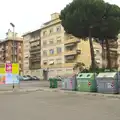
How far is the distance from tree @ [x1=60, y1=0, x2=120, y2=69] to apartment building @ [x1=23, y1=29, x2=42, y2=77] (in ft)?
178

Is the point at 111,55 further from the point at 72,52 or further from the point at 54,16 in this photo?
the point at 54,16

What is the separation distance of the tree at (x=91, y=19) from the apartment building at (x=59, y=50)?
35.8 meters

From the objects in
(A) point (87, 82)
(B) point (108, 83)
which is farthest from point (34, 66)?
(B) point (108, 83)

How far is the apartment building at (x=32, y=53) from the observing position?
98062 millimetres

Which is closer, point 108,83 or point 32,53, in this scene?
point 108,83

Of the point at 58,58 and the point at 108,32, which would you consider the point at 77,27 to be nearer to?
the point at 108,32

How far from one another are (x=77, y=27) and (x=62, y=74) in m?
43.9

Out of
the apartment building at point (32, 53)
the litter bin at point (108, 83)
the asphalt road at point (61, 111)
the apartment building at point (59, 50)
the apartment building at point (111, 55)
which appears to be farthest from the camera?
the apartment building at point (32, 53)

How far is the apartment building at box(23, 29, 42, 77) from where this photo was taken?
9806 centimetres

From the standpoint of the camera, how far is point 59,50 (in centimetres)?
8694

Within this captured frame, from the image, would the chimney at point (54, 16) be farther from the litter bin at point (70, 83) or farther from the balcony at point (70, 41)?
the litter bin at point (70, 83)

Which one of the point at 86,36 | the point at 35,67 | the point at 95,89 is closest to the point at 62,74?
the point at 35,67

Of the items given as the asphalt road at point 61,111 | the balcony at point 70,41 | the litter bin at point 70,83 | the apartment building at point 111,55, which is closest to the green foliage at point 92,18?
the litter bin at point 70,83

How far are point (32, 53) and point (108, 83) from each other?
263 ft
